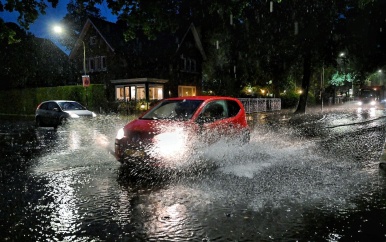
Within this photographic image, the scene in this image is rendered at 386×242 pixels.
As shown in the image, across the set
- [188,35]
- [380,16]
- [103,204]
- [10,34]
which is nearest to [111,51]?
[188,35]

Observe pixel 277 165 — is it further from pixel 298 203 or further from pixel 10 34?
pixel 10 34

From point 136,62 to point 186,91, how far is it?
6.96 metres

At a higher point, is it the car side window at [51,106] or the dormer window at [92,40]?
the dormer window at [92,40]

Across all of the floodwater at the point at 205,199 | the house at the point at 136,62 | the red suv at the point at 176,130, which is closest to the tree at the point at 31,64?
the house at the point at 136,62

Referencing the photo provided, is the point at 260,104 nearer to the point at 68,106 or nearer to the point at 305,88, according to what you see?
the point at 305,88

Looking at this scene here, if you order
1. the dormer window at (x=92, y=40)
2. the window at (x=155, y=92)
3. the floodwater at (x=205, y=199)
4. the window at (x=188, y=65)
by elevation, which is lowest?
the floodwater at (x=205, y=199)

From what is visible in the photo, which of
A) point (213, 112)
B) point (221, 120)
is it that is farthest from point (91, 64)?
point (221, 120)

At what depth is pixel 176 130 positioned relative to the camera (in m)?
7.50

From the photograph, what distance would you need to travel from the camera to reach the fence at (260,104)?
30559 millimetres

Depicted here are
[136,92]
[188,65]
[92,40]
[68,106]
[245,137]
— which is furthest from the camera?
[188,65]

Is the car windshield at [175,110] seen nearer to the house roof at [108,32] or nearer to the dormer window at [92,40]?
the house roof at [108,32]

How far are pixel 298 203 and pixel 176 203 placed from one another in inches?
70.9

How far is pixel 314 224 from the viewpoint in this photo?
4.40m

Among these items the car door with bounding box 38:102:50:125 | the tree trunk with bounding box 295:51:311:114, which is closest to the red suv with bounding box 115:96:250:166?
the car door with bounding box 38:102:50:125
